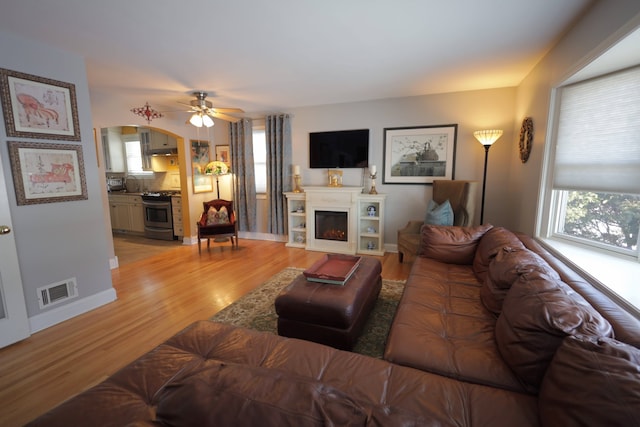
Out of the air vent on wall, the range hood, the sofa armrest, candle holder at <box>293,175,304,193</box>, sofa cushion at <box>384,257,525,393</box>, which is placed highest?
the range hood

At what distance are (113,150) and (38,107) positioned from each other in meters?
4.65

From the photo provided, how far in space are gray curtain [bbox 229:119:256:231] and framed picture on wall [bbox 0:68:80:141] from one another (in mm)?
2840

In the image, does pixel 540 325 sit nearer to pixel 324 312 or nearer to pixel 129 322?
pixel 324 312

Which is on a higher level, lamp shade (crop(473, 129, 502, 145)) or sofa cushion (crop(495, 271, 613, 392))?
lamp shade (crop(473, 129, 502, 145))

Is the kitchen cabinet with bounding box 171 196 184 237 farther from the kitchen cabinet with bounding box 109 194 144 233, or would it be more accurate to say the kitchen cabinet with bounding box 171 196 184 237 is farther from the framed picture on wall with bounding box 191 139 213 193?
the kitchen cabinet with bounding box 109 194 144 233

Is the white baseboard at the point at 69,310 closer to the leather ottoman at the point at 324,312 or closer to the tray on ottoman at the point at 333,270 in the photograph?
the leather ottoman at the point at 324,312

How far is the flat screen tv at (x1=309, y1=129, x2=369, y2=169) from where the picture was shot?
4555 mm

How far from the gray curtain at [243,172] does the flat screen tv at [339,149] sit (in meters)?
1.24

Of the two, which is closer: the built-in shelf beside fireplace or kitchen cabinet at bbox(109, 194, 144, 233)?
the built-in shelf beside fireplace

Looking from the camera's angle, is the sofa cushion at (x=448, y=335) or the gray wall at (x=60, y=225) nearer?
the sofa cushion at (x=448, y=335)

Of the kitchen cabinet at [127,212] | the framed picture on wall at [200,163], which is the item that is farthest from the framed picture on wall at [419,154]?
the kitchen cabinet at [127,212]

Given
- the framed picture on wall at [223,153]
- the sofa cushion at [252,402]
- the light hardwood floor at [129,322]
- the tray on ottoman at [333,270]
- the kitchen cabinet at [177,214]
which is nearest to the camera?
the sofa cushion at [252,402]

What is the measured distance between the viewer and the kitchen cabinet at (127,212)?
19.2 ft

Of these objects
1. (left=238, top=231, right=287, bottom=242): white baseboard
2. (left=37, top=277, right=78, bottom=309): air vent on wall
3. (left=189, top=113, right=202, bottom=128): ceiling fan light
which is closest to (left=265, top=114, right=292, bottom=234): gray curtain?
(left=238, top=231, right=287, bottom=242): white baseboard
